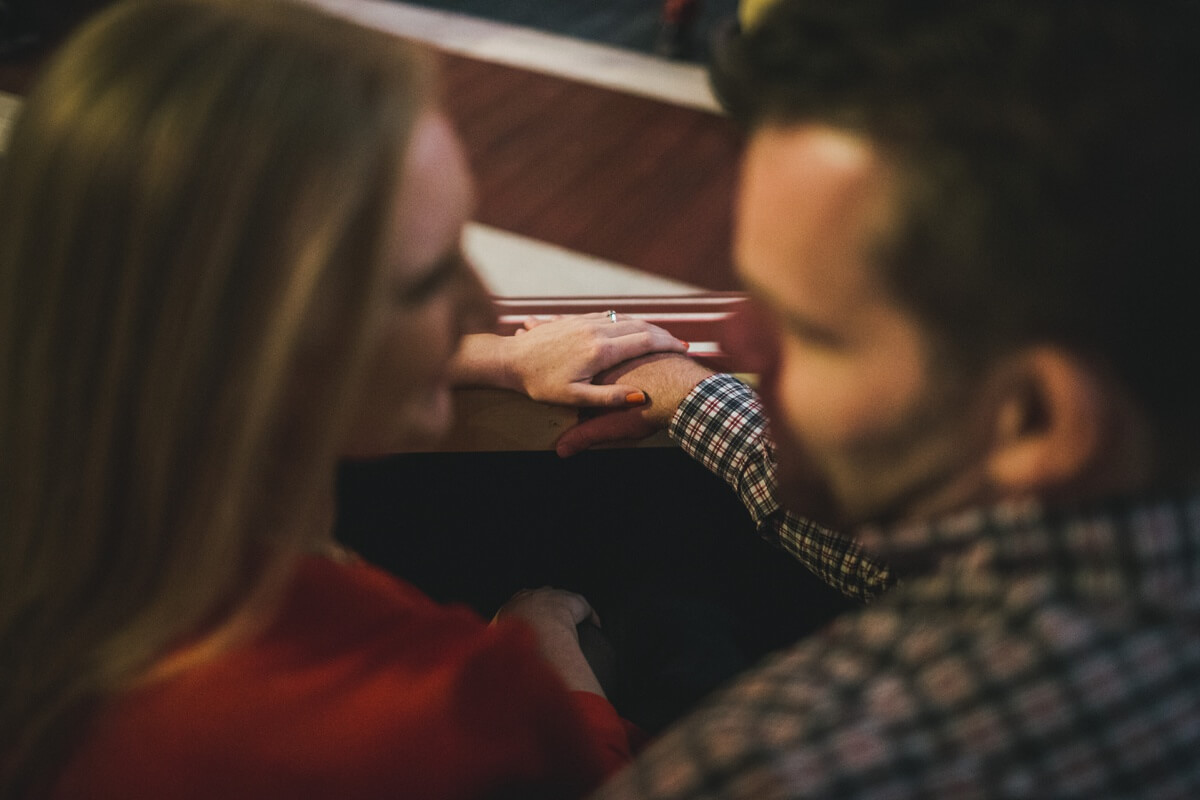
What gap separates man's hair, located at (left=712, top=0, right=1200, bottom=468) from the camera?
0.61 meters

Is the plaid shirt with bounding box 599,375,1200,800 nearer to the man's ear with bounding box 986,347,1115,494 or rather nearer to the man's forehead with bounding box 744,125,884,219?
the man's ear with bounding box 986,347,1115,494

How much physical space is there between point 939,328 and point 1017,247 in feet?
0.27

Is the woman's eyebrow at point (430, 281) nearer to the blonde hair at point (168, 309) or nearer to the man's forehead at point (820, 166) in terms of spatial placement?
the blonde hair at point (168, 309)

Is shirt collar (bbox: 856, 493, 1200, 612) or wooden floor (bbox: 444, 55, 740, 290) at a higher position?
shirt collar (bbox: 856, 493, 1200, 612)

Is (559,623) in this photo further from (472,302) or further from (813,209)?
(813,209)

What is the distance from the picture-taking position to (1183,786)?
62 centimetres

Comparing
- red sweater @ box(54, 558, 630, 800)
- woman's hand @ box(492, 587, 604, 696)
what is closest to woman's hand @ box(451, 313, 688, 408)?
woman's hand @ box(492, 587, 604, 696)

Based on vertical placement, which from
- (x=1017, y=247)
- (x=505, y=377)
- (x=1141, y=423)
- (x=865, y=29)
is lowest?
(x=505, y=377)

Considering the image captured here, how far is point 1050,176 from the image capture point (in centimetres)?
61

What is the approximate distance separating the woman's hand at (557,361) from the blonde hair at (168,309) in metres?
0.58

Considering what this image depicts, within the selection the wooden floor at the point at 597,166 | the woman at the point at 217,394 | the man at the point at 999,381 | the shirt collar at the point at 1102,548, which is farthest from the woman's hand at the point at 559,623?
the wooden floor at the point at 597,166

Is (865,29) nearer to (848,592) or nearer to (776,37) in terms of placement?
(776,37)

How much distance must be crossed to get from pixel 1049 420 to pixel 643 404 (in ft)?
2.39

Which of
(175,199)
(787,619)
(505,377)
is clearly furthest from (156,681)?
(787,619)
